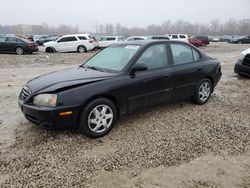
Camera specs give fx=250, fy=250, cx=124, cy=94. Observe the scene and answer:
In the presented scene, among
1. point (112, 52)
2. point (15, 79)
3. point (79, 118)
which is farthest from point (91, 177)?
A: point (15, 79)

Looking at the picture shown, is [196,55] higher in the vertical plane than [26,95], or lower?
higher

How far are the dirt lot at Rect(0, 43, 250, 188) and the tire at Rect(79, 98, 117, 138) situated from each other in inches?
5.6

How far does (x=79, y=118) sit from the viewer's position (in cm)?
378

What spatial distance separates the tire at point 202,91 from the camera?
5531 mm

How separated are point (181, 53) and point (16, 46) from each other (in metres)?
16.6

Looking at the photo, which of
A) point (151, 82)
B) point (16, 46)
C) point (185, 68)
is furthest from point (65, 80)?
point (16, 46)

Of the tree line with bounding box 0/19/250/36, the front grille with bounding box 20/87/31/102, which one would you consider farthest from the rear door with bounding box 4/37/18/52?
the tree line with bounding box 0/19/250/36

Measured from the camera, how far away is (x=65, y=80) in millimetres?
3996

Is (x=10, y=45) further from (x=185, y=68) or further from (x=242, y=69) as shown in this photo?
(x=185, y=68)

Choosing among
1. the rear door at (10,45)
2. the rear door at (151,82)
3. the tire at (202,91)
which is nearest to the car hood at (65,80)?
the rear door at (151,82)

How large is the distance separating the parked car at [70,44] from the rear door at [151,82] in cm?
1698

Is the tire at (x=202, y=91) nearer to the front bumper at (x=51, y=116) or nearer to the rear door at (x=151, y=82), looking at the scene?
the rear door at (x=151, y=82)

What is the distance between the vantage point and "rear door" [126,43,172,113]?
14.2 feet

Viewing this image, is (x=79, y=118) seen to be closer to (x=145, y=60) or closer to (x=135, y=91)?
(x=135, y=91)
